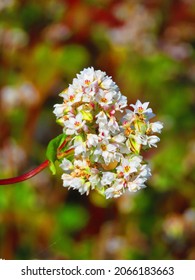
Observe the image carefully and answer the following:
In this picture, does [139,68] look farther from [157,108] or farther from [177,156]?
[177,156]

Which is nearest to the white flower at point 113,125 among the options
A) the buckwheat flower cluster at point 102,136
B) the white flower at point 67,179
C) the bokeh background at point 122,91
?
the buckwheat flower cluster at point 102,136

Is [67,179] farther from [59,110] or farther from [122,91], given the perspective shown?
[122,91]

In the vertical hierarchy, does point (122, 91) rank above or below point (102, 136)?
above

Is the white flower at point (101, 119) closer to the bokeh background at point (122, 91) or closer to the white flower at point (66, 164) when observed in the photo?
the white flower at point (66, 164)

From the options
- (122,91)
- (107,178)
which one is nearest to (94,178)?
(107,178)

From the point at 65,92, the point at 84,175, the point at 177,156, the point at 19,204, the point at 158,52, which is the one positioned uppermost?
the point at 158,52
